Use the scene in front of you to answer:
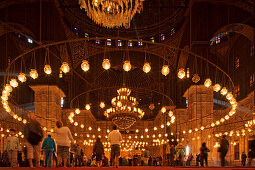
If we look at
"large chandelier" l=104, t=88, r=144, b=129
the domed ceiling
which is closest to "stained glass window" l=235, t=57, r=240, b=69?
the domed ceiling

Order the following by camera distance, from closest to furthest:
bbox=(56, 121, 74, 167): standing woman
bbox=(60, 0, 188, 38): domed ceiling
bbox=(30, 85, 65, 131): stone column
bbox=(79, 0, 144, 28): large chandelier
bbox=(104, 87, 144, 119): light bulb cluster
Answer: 1. bbox=(79, 0, 144, 28): large chandelier
2. bbox=(56, 121, 74, 167): standing woman
3. bbox=(30, 85, 65, 131): stone column
4. bbox=(104, 87, 144, 119): light bulb cluster
5. bbox=(60, 0, 188, 38): domed ceiling

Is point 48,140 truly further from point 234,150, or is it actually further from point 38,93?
point 234,150

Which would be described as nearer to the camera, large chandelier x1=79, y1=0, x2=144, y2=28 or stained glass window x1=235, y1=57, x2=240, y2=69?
large chandelier x1=79, y1=0, x2=144, y2=28

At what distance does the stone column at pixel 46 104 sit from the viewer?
18609 millimetres

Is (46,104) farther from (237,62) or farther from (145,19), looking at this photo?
(237,62)

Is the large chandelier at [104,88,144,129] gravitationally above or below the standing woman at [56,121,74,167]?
above

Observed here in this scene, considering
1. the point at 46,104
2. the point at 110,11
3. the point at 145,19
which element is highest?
the point at 145,19

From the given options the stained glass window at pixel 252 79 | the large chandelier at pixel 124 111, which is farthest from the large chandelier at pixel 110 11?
the stained glass window at pixel 252 79

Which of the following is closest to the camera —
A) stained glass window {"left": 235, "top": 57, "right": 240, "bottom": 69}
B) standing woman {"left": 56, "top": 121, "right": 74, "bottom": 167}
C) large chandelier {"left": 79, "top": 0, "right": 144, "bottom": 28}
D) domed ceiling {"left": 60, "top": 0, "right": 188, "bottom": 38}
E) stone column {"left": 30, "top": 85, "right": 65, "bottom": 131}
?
large chandelier {"left": 79, "top": 0, "right": 144, "bottom": 28}

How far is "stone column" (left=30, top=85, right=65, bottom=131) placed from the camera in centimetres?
1861

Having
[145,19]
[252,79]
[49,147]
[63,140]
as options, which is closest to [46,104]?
[145,19]

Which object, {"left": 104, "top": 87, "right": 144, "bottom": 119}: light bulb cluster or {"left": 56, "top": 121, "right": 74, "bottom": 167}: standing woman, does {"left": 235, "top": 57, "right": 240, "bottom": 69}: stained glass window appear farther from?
{"left": 56, "top": 121, "right": 74, "bottom": 167}: standing woman


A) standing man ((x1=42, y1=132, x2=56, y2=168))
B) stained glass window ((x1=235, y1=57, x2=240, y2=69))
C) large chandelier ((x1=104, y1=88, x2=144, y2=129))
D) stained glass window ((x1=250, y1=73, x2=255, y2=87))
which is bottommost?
standing man ((x1=42, y1=132, x2=56, y2=168))

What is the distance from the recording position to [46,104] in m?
19.0
